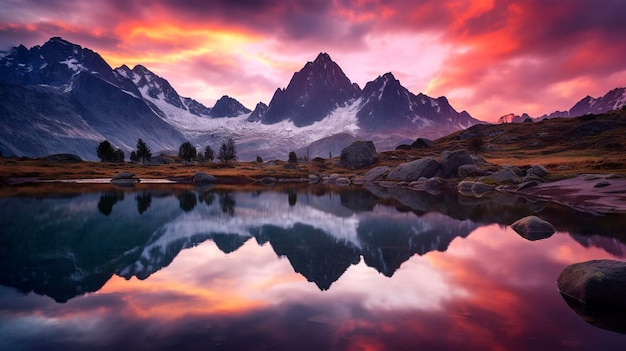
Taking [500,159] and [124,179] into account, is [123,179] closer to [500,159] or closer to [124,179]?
[124,179]

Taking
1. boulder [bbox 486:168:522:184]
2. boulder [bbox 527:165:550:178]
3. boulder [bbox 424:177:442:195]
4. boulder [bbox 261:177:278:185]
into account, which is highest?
boulder [bbox 527:165:550:178]

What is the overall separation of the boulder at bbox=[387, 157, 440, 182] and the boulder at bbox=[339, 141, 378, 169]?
43463mm

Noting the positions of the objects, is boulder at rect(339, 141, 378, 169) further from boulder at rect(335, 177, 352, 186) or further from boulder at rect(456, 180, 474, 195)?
boulder at rect(456, 180, 474, 195)

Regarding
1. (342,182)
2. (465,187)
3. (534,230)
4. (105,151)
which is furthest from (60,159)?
(534,230)

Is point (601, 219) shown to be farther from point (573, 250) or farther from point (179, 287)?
point (179, 287)

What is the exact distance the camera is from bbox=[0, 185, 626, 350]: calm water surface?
42.1 ft

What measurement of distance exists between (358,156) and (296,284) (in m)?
134

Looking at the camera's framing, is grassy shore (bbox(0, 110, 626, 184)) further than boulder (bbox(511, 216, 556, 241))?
Yes

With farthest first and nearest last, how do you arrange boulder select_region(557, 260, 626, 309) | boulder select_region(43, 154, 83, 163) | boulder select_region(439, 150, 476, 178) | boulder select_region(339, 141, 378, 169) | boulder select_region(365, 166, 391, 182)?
boulder select_region(339, 141, 378, 169) → boulder select_region(43, 154, 83, 163) → boulder select_region(365, 166, 391, 182) → boulder select_region(439, 150, 476, 178) → boulder select_region(557, 260, 626, 309)

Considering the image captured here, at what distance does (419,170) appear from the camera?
100375 mm

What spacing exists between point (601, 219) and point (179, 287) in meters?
40.0

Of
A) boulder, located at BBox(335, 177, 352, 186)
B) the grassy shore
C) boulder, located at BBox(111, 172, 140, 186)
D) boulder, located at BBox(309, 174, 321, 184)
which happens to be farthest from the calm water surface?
boulder, located at BBox(309, 174, 321, 184)

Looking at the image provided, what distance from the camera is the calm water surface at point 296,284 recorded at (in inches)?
505

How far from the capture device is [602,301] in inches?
601
